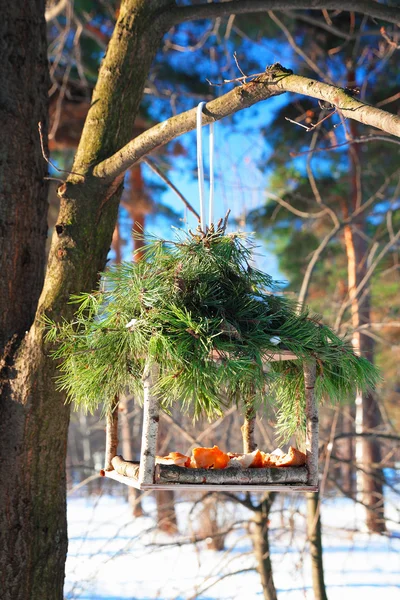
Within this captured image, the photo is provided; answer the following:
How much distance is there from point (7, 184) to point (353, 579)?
4.67 metres

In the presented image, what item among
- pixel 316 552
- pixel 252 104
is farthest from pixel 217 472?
pixel 316 552

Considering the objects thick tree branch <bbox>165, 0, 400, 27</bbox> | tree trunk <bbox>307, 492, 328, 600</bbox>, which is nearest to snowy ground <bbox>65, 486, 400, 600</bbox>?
tree trunk <bbox>307, 492, 328, 600</bbox>

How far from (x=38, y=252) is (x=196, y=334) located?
972 mm

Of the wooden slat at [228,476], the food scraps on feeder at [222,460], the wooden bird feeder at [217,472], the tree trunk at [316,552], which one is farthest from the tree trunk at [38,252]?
the tree trunk at [316,552]

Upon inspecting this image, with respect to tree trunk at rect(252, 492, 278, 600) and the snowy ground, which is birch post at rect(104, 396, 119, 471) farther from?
the snowy ground

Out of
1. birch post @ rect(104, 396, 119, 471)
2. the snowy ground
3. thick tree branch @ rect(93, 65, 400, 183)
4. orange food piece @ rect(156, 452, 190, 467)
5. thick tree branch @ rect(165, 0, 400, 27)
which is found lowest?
the snowy ground

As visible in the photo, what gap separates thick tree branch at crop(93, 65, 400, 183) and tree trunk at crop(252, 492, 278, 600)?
2493 millimetres

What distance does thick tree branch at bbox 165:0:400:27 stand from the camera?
2.11 m

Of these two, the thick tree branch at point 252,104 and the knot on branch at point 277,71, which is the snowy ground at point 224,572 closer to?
the thick tree branch at point 252,104

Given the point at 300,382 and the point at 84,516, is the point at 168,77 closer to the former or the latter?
the point at 84,516

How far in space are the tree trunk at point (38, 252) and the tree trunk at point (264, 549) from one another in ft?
6.37

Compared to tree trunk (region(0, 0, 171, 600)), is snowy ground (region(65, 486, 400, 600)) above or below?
below

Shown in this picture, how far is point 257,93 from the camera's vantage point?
163 centimetres

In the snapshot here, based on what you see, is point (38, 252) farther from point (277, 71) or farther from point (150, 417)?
point (277, 71)
